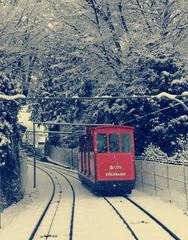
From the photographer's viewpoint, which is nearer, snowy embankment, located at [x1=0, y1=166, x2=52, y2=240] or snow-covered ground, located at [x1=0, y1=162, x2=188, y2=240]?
snow-covered ground, located at [x1=0, y1=162, x2=188, y2=240]

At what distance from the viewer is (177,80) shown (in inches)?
1162

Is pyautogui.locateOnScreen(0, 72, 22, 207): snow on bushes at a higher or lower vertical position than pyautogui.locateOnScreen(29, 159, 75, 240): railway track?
higher

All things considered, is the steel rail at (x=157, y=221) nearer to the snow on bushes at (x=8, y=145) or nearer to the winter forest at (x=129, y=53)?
the snow on bushes at (x=8, y=145)

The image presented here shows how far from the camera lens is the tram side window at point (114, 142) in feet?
82.3

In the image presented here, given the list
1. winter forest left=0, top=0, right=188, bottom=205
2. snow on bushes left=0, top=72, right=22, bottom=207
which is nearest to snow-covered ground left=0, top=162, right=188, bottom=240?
snow on bushes left=0, top=72, right=22, bottom=207

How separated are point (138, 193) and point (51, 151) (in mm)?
50641

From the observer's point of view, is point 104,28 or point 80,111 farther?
point 80,111

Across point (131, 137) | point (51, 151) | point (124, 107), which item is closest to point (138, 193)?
point (131, 137)

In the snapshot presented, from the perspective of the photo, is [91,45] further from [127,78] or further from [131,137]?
[131,137]

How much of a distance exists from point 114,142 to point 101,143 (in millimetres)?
666

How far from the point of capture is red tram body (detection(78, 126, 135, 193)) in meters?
24.6

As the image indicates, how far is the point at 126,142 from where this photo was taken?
997 inches

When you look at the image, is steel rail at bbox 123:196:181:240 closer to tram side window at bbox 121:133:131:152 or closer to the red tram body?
the red tram body

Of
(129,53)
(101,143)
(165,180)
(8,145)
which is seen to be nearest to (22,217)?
(8,145)
